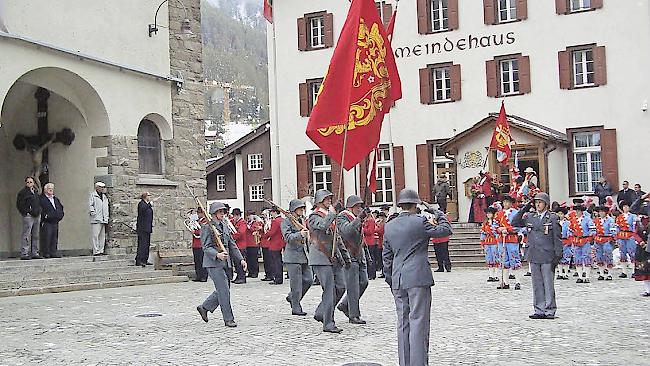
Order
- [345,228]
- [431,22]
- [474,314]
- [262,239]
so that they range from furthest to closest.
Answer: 1. [431,22]
2. [262,239]
3. [474,314]
4. [345,228]

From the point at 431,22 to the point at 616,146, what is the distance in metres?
8.63

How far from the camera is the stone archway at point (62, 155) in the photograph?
21.5m

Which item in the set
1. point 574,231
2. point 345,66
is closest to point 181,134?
point 574,231

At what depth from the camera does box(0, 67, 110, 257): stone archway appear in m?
21.5

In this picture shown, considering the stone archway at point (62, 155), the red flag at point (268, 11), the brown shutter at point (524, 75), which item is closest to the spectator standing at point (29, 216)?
the stone archway at point (62, 155)

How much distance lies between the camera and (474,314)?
13.1 m

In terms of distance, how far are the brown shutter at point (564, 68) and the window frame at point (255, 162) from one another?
23.3 m

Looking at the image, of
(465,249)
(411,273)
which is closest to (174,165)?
(465,249)

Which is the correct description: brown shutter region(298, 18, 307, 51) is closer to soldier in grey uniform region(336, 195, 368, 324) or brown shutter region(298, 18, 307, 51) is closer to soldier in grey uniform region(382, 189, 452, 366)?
soldier in grey uniform region(336, 195, 368, 324)

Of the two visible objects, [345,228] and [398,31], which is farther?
[398,31]

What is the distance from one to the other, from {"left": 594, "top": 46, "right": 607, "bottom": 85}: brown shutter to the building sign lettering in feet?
10.3

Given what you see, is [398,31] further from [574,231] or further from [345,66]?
[345,66]

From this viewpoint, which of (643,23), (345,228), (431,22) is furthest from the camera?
(431,22)

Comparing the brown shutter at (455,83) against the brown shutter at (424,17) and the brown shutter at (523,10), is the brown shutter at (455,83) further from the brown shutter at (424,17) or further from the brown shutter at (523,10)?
the brown shutter at (523,10)
